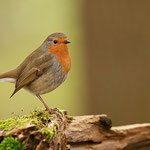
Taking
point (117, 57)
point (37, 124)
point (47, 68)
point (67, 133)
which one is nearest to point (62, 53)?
point (47, 68)

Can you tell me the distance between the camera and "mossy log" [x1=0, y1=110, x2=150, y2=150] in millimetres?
2344

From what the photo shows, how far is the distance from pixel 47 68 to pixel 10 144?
55.2 inches

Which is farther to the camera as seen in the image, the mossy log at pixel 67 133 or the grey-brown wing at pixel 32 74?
the grey-brown wing at pixel 32 74

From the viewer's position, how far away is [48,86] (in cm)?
350

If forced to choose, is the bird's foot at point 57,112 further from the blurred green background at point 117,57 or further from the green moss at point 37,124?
the blurred green background at point 117,57

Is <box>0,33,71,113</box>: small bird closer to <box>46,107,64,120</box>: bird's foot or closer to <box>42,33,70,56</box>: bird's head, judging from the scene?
<box>42,33,70,56</box>: bird's head

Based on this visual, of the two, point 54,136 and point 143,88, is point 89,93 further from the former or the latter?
point 54,136

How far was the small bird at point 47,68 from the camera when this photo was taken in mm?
3480

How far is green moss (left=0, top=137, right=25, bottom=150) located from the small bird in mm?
1167

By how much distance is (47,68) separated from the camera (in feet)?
11.6

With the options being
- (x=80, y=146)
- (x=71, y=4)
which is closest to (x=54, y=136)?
(x=80, y=146)

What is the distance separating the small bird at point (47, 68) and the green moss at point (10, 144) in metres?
1.17

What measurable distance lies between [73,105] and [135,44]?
11.8 feet

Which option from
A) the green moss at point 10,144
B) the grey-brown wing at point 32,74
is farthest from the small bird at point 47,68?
the green moss at point 10,144
